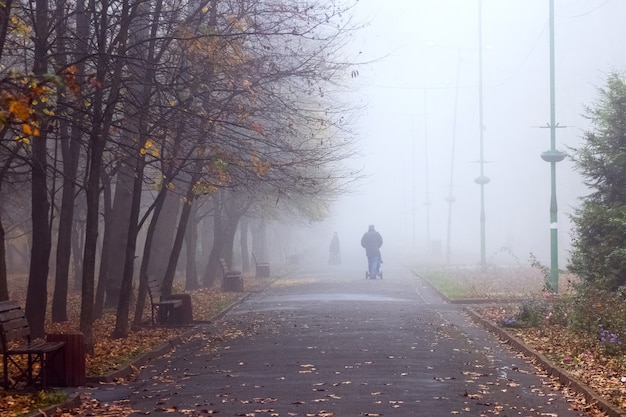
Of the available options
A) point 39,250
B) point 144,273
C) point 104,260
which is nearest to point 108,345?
point 39,250

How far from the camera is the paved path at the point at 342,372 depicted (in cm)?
1101

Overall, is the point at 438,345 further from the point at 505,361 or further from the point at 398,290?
the point at 398,290

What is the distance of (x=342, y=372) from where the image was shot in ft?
44.8

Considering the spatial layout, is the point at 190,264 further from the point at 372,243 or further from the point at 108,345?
the point at 108,345

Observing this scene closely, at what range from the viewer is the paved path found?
36.1 ft

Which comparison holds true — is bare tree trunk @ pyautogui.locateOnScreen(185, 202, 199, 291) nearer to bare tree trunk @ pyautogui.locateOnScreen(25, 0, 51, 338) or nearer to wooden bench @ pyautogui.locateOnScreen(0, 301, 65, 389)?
bare tree trunk @ pyautogui.locateOnScreen(25, 0, 51, 338)

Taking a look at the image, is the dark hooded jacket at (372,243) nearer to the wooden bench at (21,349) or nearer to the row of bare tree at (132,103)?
the row of bare tree at (132,103)

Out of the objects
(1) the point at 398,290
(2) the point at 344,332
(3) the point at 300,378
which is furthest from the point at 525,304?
(1) the point at 398,290

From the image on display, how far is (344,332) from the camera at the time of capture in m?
19.3

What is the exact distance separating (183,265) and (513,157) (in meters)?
60.0

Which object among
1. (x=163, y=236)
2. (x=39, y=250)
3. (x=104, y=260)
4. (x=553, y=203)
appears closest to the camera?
(x=39, y=250)

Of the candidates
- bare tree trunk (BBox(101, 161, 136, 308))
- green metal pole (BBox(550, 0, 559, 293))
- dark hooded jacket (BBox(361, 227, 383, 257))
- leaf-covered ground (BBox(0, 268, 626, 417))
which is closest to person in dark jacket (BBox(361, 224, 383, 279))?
dark hooded jacket (BBox(361, 227, 383, 257))

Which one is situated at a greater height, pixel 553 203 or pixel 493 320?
pixel 553 203

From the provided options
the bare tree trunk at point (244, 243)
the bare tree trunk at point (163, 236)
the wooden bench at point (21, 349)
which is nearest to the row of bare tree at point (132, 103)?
the wooden bench at point (21, 349)
